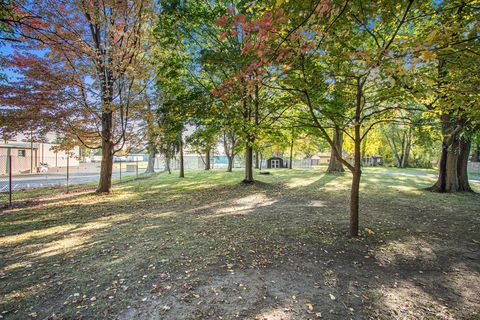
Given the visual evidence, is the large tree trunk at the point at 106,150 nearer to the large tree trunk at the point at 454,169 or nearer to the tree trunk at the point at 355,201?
the tree trunk at the point at 355,201

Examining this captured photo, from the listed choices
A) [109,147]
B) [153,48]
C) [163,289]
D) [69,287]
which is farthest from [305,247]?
[153,48]

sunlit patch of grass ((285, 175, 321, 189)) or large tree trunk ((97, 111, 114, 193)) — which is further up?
large tree trunk ((97, 111, 114, 193))

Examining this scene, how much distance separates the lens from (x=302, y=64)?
388cm

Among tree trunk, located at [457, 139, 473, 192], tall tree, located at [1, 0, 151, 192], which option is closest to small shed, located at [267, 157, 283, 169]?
tree trunk, located at [457, 139, 473, 192]

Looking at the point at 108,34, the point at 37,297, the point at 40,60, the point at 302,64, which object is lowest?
the point at 37,297

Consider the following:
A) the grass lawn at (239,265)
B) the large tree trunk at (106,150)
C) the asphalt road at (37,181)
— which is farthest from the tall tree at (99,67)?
the asphalt road at (37,181)

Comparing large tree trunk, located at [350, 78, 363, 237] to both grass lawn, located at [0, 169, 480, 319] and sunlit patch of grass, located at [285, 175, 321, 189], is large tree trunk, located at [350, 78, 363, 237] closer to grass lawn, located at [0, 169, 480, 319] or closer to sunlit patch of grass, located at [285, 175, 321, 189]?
grass lawn, located at [0, 169, 480, 319]

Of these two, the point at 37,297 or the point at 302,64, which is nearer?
the point at 37,297

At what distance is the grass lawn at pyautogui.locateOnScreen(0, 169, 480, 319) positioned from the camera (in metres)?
2.49

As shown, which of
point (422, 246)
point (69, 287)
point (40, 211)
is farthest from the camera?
point (40, 211)

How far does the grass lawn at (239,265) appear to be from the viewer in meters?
2.49

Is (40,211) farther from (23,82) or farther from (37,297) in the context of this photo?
(37,297)

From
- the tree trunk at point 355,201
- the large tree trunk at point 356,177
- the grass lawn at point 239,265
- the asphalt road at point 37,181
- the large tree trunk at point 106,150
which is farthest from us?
the asphalt road at point 37,181

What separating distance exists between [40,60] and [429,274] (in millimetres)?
12371
